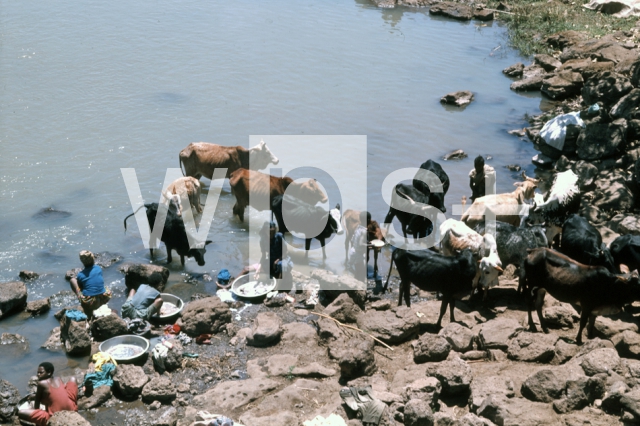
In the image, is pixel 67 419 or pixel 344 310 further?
pixel 344 310

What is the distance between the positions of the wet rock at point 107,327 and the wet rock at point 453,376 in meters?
4.87

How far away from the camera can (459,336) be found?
9000 millimetres

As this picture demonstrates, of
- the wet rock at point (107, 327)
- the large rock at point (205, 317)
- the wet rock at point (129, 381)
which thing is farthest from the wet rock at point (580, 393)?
the wet rock at point (107, 327)

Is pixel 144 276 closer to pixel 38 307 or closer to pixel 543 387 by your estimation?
pixel 38 307

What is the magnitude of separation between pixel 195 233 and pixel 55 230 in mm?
3028

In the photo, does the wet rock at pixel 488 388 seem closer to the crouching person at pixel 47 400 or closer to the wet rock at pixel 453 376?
the wet rock at pixel 453 376

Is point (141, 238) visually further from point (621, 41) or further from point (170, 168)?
point (621, 41)

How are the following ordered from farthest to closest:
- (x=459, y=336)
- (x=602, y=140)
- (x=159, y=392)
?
1. (x=602, y=140)
2. (x=459, y=336)
3. (x=159, y=392)

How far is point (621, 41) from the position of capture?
74.0 ft

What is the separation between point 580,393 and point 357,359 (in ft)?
9.19

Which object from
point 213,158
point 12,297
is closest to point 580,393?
point 12,297

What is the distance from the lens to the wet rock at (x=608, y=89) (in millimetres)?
16750

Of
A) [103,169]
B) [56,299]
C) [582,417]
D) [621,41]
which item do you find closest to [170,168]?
[103,169]

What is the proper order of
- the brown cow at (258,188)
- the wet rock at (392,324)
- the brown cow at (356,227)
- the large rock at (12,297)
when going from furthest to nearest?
the brown cow at (258,188)
the brown cow at (356,227)
the large rock at (12,297)
the wet rock at (392,324)
